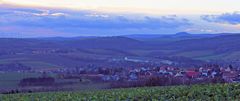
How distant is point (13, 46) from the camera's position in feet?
560

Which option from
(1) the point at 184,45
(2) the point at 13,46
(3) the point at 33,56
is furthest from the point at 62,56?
(1) the point at 184,45

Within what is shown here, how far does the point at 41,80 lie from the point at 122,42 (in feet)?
416

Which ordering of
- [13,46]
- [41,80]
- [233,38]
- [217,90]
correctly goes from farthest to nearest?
[233,38] < [13,46] < [41,80] < [217,90]

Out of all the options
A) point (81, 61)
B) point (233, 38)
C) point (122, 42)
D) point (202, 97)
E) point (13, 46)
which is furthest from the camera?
point (122, 42)

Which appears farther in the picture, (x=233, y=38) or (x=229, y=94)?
(x=233, y=38)

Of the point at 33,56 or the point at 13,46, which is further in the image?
the point at 13,46

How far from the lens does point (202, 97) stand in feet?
70.6

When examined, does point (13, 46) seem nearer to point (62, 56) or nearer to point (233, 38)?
point (62, 56)

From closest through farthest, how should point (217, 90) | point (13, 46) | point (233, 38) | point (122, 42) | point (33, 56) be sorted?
point (217, 90)
point (33, 56)
point (13, 46)
point (233, 38)
point (122, 42)

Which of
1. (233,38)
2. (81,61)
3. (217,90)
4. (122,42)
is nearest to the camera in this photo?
(217,90)

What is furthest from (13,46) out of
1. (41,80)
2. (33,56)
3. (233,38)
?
(41,80)

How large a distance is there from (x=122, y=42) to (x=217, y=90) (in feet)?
569

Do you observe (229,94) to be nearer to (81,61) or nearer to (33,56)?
(81,61)

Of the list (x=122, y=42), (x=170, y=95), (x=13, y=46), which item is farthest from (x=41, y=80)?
(x=122, y=42)
